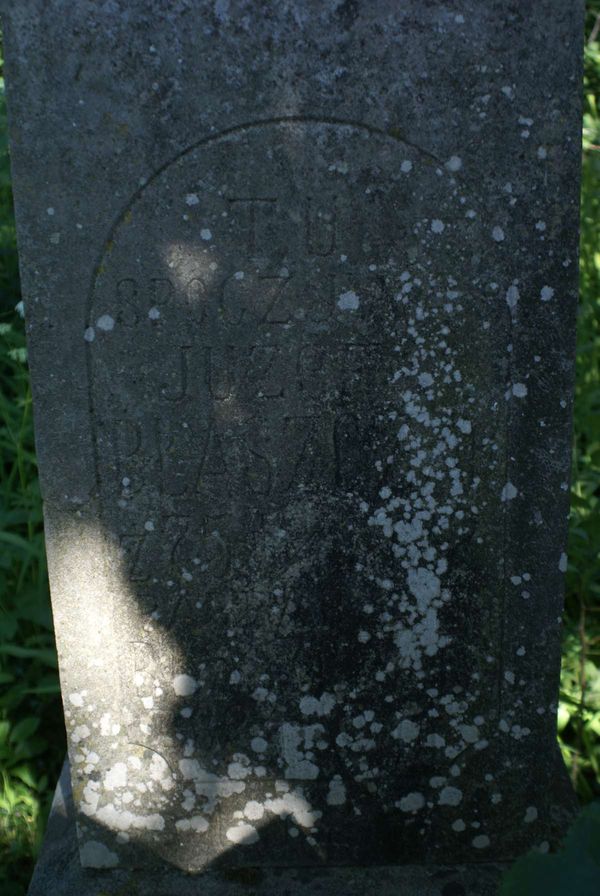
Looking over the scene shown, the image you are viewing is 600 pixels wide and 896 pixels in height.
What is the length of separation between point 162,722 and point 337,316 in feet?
3.11

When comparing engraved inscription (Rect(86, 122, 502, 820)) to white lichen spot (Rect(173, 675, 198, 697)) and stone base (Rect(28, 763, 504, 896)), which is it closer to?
white lichen spot (Rect(173, 675, 198, 697))

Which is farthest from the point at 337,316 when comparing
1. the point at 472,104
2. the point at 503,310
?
the point at 472,104

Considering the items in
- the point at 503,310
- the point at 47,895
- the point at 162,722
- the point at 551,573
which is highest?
the point at 503,310

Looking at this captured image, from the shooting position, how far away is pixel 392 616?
1954mm

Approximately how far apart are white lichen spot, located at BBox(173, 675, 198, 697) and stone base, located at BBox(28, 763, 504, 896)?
418 mm

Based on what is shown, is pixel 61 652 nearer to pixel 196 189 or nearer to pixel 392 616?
pixel 392 616

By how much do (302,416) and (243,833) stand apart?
945mm

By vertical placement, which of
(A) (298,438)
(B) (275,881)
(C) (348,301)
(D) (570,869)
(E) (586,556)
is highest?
(C) (348,301)

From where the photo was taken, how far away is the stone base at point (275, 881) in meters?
2.00

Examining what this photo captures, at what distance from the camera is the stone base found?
2002 mm

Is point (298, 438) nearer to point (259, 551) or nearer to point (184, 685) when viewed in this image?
point (259, 551)

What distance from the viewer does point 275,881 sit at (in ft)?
6.68

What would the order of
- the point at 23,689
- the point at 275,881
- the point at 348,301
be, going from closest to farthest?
the point at 348,301, the point at 275,881, the point at 23,689

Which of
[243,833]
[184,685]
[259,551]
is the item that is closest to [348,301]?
[259,551]
